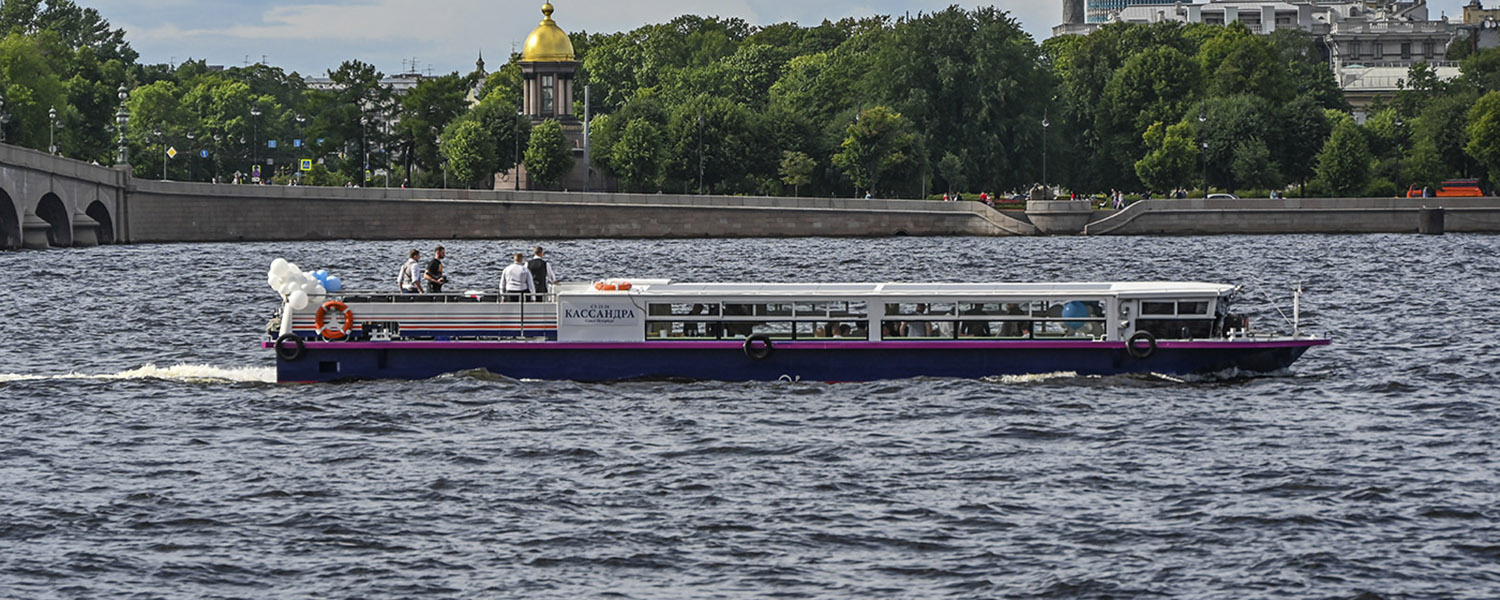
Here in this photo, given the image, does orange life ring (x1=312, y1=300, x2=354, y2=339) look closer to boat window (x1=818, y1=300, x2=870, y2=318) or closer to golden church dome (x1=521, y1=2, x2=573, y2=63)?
boat window (x1=818, y1=300, x2=870, y2=318)

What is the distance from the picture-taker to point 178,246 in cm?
9631

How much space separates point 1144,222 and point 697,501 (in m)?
82.6

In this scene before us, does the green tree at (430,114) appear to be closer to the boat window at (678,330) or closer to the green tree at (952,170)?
the green tree at (952,170)

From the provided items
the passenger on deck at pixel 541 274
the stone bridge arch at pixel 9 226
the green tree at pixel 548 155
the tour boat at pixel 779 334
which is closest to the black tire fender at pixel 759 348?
the tour boat at pixel 779 334

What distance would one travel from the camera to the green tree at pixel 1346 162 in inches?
4510

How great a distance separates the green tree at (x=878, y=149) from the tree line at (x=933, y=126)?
0.39 feet

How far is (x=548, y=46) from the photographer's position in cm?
12525

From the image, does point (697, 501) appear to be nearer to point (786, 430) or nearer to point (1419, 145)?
point (786, 430)

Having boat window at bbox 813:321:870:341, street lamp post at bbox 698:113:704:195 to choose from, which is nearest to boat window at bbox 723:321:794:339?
boat window at bbox 813:321:870:341

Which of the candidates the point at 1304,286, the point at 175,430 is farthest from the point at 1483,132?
the point at 175,430

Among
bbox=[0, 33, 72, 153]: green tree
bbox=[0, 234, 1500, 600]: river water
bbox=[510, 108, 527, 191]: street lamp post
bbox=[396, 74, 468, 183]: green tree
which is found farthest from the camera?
bbox=[396, 74, 468, 183]: green tree

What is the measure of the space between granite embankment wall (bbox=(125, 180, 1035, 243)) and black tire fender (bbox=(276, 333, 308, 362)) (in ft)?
232

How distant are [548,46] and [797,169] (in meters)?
19.1

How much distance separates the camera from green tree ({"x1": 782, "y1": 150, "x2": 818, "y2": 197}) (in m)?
116
